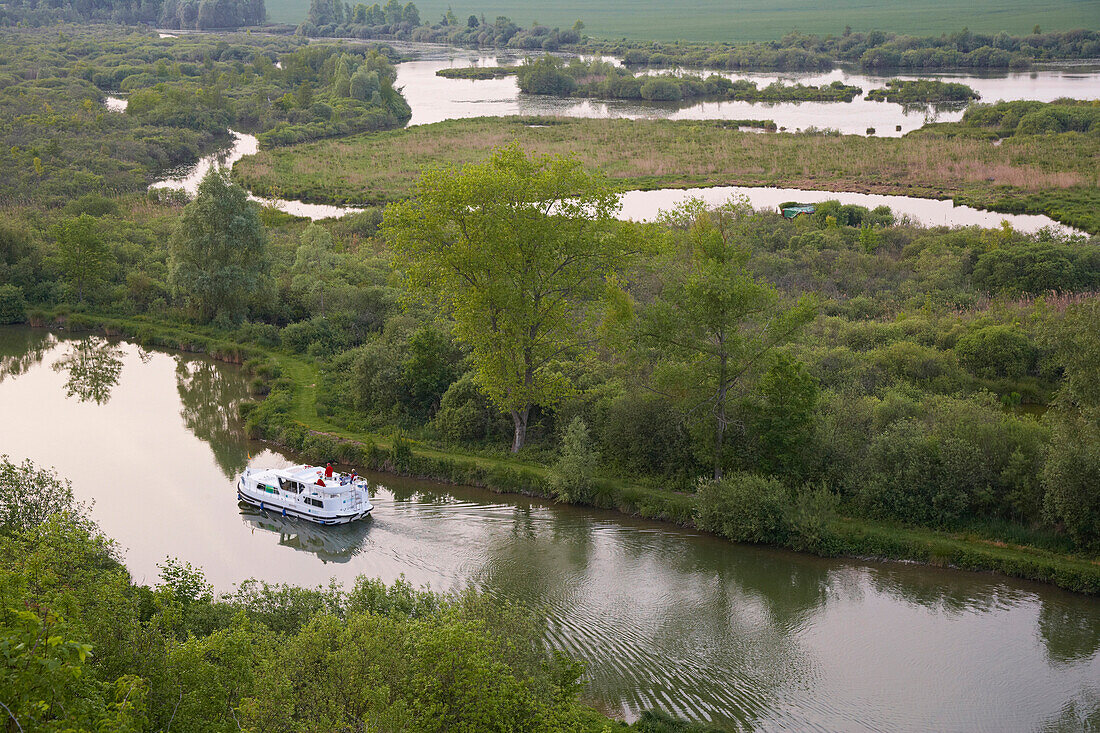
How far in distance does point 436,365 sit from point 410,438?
3.09 m

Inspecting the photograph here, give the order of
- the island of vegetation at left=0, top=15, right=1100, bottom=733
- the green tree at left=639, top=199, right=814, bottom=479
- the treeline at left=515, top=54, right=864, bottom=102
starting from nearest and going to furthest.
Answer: the island of vegetation at left=0, top=15, right=1100, bottom=733 → the green tree at left=639, top=199, right=814, bottom=479 → the treeline at left=515, top=54, right=864, bottom=102

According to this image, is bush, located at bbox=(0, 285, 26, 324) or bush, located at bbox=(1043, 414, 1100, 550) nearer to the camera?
bush, located at bbox=(1043, 414, 1100, 550)

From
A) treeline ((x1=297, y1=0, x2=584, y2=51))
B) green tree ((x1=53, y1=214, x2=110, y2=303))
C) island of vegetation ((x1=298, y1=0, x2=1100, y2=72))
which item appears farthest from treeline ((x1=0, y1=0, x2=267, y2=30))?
green tree ((x1=53, y1=214, x2=110, y2=303))

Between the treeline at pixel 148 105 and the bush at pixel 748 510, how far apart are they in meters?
52.6

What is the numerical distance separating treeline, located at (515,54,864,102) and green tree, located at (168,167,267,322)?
7485 cm

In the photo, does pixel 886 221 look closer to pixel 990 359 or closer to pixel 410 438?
pixel 990 359

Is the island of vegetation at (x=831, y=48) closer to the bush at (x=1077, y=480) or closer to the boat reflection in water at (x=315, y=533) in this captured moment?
the bush at (x=1077, y=480)

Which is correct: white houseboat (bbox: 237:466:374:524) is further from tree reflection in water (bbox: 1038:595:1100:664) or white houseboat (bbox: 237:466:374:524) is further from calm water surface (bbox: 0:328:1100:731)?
tree reflection in water (bbox: 1038:595:1100:664)

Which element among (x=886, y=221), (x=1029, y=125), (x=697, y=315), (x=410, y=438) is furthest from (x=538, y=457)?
(x=1029, y=125)

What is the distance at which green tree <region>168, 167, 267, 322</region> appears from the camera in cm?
4403

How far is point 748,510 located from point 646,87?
300 ft

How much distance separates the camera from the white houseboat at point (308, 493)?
94.4 ft

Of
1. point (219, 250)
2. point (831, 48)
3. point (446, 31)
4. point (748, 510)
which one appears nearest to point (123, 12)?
point (446, 31)

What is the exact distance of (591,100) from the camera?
112m
